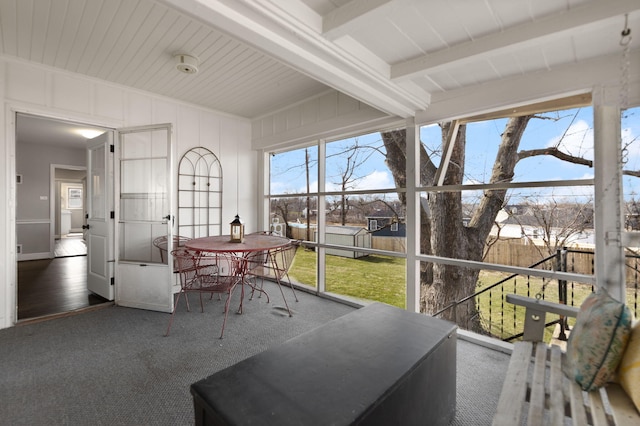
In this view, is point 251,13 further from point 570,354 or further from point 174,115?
point 174,115

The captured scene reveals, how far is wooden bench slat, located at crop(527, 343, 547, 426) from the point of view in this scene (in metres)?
1.12

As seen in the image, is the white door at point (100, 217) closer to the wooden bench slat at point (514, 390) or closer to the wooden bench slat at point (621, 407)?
the wooden bench slat at point (514, 390)

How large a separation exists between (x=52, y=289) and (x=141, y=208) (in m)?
2.08

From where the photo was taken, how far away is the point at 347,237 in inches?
166

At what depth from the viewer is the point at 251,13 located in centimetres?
154

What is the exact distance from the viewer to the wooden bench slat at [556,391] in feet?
3.61

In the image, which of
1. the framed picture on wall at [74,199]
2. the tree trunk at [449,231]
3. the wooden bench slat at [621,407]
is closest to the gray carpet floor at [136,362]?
the wooden bench slat at [621,407]

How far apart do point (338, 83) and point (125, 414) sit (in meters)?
2.67

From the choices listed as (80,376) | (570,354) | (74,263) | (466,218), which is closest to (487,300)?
(466,218)

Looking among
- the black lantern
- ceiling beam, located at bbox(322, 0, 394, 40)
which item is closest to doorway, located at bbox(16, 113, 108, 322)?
the black lantern

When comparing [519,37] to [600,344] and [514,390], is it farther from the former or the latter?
[514,390]

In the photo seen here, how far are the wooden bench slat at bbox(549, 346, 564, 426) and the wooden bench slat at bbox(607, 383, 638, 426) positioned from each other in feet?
0.53

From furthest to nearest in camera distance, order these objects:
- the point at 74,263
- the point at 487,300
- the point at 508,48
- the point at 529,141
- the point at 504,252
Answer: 1. the point at 74,263
2. the point at 487,300
3. the point at 504,252
4. the point at 529,141
5. the point at 508,48

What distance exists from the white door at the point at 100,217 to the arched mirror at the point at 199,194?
850mm
